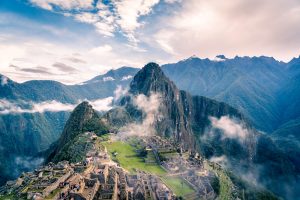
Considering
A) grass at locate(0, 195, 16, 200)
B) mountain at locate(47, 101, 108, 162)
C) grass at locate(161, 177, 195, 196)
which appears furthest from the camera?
A: mountain at locate(47, 101, 108, 162)

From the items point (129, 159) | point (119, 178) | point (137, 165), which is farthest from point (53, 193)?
point (129, 159)

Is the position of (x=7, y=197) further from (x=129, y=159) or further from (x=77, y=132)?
(x=77, y=132)

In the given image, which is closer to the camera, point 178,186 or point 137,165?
point 178,186

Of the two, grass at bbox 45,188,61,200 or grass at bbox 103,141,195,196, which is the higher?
grass at bbox 45,188,61,200

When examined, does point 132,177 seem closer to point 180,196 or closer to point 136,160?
point 180,196

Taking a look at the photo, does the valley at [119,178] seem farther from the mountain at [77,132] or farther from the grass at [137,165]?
the mountain at [77,132]

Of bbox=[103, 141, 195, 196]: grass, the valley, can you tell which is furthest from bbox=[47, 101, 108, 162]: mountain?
bbox=[103, 141, 195, 196]: grass

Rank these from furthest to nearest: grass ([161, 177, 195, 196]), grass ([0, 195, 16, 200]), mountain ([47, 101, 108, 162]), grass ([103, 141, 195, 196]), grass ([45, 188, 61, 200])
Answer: mountain ([47, 101, 108, 162]) < grass ([103, 141, 195, 196]) < grass ([161, 177, 195, 196]) < grass ([0, 195, 16, 200]) < grass ([45, 188, 61, 200])

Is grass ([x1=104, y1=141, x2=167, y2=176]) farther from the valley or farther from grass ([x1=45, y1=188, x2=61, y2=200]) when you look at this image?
grass ([x1=45, y1=188, x2=61, y2=200])

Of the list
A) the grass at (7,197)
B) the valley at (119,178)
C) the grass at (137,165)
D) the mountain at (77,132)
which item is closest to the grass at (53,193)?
the valley at (119,178)
